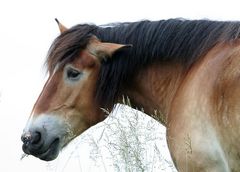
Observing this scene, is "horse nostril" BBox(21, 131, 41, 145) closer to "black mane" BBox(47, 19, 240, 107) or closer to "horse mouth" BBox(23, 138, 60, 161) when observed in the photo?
"horse mouth" BBox(23, 138, 60, 161)

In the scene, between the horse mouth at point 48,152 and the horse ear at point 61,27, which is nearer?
the horse mouth at point 48,152

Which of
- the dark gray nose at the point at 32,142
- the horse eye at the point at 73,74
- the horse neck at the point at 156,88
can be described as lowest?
the dark gray nose at the point at 32,142

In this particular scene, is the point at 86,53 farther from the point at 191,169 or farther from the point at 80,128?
the point at 191,169

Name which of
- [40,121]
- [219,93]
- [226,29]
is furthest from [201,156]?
[40,121]

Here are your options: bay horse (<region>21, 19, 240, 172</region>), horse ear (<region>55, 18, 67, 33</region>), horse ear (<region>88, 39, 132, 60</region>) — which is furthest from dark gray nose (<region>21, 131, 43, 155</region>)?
horse ear (<region>55, 18, 67, 33</region>)

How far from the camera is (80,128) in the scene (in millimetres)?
6457

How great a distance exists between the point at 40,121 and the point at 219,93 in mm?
1735

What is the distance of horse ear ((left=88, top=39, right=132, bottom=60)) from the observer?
6.38 metres

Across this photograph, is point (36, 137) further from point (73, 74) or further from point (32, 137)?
point (73, 74)

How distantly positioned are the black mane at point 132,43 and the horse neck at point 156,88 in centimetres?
7

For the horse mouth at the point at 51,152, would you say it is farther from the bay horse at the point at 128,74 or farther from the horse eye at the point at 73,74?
the horse eye at the point at 73,74

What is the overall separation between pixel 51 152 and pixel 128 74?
1048 millimetres

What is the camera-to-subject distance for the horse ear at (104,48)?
6.38m

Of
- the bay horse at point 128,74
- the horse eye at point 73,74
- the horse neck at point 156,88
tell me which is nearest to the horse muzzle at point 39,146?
the bay horse at point 128,74
